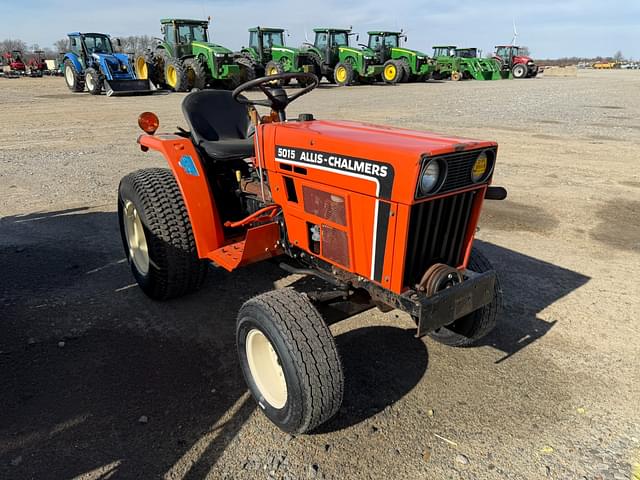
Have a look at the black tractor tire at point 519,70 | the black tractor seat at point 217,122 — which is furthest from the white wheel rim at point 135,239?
the black tractor tire at point 519,70

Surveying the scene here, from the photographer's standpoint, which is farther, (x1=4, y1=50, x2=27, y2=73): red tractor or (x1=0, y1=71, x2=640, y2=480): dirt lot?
(x1=4, y1=50, x2=27, y2=73): red tractor

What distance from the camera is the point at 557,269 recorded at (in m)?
4.32

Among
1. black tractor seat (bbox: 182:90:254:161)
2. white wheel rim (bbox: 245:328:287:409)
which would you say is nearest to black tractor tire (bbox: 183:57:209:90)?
black tractor seat (bbox: 182:90:254:161)

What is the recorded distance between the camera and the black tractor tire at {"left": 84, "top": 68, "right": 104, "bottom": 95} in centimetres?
1756

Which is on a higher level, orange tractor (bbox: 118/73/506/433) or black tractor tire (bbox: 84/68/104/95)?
orange tractor (bbox: 118/73/506/433)

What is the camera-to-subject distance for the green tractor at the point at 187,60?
17.7 metres

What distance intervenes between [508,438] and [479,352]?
0.74 m

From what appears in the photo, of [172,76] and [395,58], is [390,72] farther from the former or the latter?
[172,76]

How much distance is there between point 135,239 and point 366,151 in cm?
236

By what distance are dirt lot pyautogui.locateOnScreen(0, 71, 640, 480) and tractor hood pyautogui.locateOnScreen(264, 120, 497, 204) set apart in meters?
1.20

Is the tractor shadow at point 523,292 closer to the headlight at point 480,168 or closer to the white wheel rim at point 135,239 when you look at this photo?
the headlight at point 480,168

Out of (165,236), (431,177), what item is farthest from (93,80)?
(431,177)

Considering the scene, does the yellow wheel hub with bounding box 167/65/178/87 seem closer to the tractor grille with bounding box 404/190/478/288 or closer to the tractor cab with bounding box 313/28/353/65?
the tractor cab with bounding box 313/28/353/65

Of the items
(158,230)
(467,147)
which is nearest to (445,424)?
(467,147)
